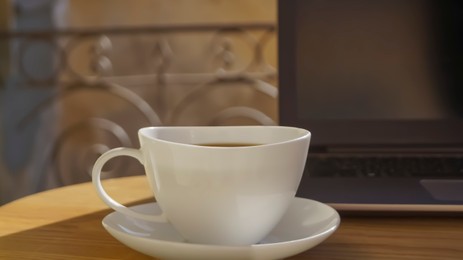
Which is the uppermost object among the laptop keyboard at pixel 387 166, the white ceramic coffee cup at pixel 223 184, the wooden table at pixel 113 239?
the white ceramic coffee cup at pixel 223 184

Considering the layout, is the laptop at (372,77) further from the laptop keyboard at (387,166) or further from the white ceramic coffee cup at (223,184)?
the white ceramic coffee cup at (223,184)

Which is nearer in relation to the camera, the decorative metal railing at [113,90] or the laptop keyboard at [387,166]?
the laptop keyboard at [387,166]

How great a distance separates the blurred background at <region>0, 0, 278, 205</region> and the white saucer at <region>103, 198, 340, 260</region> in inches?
51.7

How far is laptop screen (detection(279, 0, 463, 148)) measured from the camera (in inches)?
23.8

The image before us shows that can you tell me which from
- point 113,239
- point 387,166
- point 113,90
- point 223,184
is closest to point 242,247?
point 223,184

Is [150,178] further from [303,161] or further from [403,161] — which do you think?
[403,161]

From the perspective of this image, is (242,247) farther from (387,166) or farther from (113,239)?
A: (387,166)

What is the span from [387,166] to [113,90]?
1.27 meters

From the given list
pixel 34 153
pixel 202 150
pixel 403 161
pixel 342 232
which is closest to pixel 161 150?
pixel 202 150

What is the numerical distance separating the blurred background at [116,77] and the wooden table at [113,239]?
47.5 inches

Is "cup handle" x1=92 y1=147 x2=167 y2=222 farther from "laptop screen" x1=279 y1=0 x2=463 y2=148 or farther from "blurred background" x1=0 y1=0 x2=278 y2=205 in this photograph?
"blurred background" x1=0 y1=0 x2=278 y2=205

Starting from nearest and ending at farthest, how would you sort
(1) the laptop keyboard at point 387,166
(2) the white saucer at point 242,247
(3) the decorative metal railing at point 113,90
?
(2) the white saucer at point 242,247 → (1) the laptop keyboard at point 387,166 → (3) the decorative metal railing at point 113,90

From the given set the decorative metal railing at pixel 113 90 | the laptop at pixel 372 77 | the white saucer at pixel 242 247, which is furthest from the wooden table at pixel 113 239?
the decorative metal railing at pixel 113 90

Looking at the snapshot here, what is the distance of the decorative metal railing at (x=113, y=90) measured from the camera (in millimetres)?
1723
